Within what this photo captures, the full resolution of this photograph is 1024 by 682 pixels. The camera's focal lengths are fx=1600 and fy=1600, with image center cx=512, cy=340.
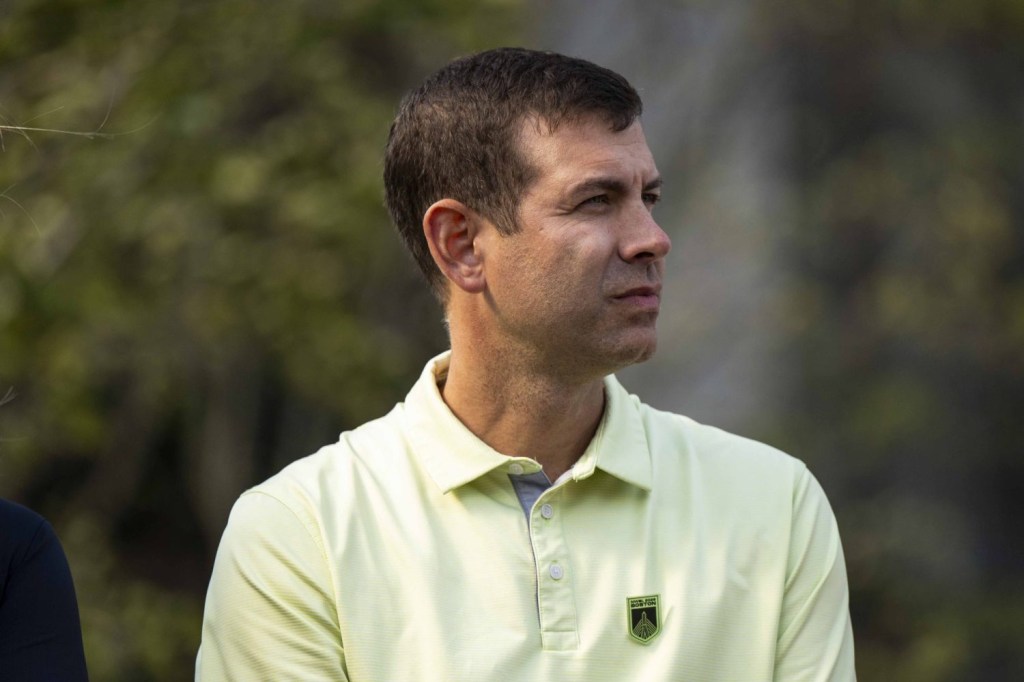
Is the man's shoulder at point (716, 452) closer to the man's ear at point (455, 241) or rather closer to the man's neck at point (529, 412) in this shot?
A: the man's neck at point (529, 412)

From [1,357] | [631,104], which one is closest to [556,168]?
[631,104]

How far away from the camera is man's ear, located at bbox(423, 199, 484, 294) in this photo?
2.36 meters

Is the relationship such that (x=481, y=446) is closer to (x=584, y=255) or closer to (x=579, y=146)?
(x=584, y=255)

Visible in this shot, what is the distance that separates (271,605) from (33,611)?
13.0 inches

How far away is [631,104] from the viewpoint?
2.32 meters

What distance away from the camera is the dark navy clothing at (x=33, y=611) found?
1924mm

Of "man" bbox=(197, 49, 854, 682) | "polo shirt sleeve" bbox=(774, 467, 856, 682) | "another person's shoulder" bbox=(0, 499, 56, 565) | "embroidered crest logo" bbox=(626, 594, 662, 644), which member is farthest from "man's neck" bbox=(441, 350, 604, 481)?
"another person's shoulder" bbox=(0, 499, 56, 565)

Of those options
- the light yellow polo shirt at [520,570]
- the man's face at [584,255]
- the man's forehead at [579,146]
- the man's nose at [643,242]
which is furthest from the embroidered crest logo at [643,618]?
the man's forehead at [579,146]

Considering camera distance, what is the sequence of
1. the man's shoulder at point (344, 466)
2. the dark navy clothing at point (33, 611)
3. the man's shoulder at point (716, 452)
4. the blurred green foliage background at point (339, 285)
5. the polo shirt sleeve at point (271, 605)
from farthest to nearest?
1. the blurred green foliage background at point (339, 285)
2. the man's shoulder at point (716, 452)
3. the man's shoulder at point (344, 466)
4. the polo shirt sleeve at point (271, 605)
5. the dark navy clothing at point (33, 611)

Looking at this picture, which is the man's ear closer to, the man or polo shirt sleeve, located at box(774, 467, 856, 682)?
the man

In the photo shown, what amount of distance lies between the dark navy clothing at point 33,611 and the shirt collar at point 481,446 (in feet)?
1.78

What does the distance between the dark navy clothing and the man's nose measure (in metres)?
0.87

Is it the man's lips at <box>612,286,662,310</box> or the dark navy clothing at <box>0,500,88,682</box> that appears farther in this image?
the man's lips at <box>612,286,662,310</box>

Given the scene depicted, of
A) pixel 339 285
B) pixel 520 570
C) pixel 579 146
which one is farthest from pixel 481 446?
pixel 339 285
